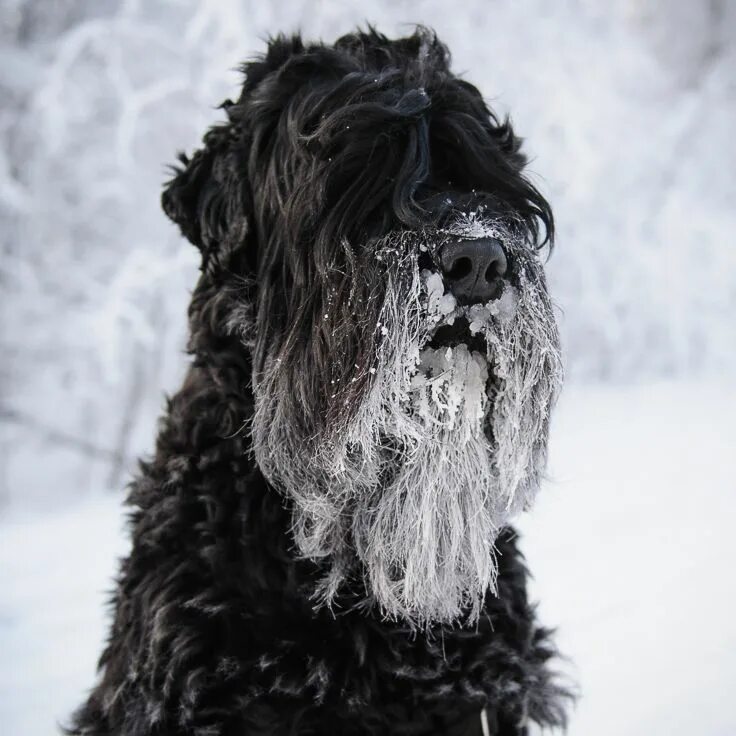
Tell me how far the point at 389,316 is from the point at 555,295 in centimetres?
78

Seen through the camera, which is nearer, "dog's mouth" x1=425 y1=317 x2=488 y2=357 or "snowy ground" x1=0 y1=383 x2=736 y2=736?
"dog's mouth" x1=425 y1=317 x2=488 y2=357

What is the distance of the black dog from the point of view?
209cm

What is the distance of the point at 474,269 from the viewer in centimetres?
194

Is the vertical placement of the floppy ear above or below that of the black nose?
above

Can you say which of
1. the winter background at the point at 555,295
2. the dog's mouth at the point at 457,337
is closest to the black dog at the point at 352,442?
the dog's mouth at the point at 457,337

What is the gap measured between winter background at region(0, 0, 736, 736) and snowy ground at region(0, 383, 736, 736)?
2 cm

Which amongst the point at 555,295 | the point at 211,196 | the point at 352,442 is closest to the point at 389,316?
the point at 352,442

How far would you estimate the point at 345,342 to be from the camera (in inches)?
84.9

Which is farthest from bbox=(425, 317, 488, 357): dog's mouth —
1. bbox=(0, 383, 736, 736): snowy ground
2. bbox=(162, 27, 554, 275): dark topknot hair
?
bbox=(0, 383, 736, 736): snowy ground

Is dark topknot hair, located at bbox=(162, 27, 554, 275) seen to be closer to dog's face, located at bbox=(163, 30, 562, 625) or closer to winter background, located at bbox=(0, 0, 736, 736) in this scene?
dog's face, located at bbox=(163, 30, 562, 625)

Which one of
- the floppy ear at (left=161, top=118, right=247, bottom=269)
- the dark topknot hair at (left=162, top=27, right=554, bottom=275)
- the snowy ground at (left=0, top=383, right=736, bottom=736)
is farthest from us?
the snowy ground at (left=0, top=383, right=736, bottom=736)

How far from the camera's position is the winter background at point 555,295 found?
14.5ft

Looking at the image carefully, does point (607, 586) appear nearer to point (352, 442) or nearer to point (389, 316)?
point (352, 442)

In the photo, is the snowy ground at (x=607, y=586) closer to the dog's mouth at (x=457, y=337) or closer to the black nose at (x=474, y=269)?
the dog's mouth at (x=457, y=337)
